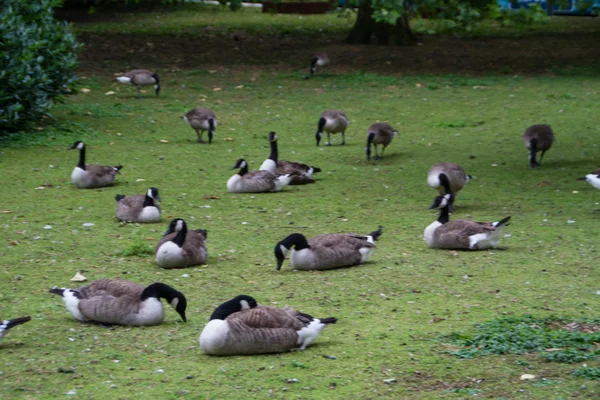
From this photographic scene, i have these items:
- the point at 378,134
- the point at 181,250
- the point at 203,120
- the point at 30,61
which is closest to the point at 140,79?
the point at 30,61

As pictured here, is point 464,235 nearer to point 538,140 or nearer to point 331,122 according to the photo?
point 538,140

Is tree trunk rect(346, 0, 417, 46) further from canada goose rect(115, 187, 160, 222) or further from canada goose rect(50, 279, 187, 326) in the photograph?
canada goose rect(50, 279, 187, 326)

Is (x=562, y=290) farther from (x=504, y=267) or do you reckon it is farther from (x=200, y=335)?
(x=200, y=335)

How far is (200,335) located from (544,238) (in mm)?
5035

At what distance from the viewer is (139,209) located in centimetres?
1141

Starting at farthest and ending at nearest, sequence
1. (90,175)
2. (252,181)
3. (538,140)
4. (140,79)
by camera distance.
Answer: (140,79) → (538,140) → (90,175) → (252,181)

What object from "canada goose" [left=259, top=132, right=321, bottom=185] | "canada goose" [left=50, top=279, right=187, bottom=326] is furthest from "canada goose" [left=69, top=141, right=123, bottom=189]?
"canada goose" [left=50, top=279, right=187, bottom=326]

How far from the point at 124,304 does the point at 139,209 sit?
3982 millimetres

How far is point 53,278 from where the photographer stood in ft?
29.5

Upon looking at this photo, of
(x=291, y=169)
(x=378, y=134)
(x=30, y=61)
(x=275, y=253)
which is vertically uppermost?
(x=30, y=61)

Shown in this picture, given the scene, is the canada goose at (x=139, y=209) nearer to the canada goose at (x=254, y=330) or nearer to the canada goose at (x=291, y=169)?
the canada goose at (x=291, y=169)

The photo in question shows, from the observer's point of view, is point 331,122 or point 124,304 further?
point 331,122

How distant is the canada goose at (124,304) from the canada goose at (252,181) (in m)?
5.78

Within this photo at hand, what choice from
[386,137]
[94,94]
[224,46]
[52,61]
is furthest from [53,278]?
[224,46]
